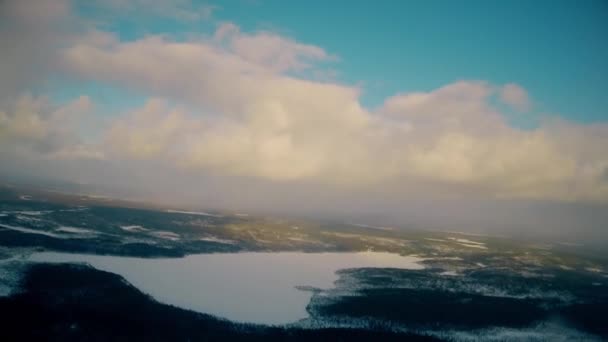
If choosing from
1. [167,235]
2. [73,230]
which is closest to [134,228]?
[167,235]

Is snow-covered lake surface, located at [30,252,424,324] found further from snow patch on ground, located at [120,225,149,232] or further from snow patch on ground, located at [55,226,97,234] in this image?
snow patch on ground, located at [120,225,149,232]

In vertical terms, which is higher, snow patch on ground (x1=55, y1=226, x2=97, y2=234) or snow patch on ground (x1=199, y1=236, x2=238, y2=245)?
snow patch on ground (x1=55, y1=226, x2=97, y2=234)

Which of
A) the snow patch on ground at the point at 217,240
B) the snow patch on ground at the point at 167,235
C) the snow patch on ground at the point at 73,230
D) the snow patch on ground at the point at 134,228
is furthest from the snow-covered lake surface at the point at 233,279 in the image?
the snow patch on ground at the point at 134,228

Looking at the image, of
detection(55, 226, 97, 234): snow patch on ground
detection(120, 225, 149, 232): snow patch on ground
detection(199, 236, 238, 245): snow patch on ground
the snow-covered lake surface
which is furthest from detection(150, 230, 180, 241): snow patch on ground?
the snow-covered lake surface

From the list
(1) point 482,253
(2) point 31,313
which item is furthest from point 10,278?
(1) point 482,253

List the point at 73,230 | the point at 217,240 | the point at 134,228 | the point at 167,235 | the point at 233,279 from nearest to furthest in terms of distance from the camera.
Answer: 1. the point at 233,279
2. the point at 73,230
3. the point at 167,235
4. the point at 217,240
5. the point at 134,228

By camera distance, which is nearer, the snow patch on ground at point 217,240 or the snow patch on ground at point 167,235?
the snow patch on ground at point 167,235

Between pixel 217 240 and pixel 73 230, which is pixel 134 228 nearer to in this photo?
pixel 73 230

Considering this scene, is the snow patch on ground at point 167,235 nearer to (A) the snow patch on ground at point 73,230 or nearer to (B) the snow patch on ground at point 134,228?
(B) the snow patch on ground at point 134,228

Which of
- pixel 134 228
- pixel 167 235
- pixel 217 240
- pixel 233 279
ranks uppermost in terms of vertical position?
pixel 134 228

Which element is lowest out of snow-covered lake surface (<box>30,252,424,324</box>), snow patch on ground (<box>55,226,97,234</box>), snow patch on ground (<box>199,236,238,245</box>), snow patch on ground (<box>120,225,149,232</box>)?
snow-covered lake surface (<box>30,252,424,324</box>)
